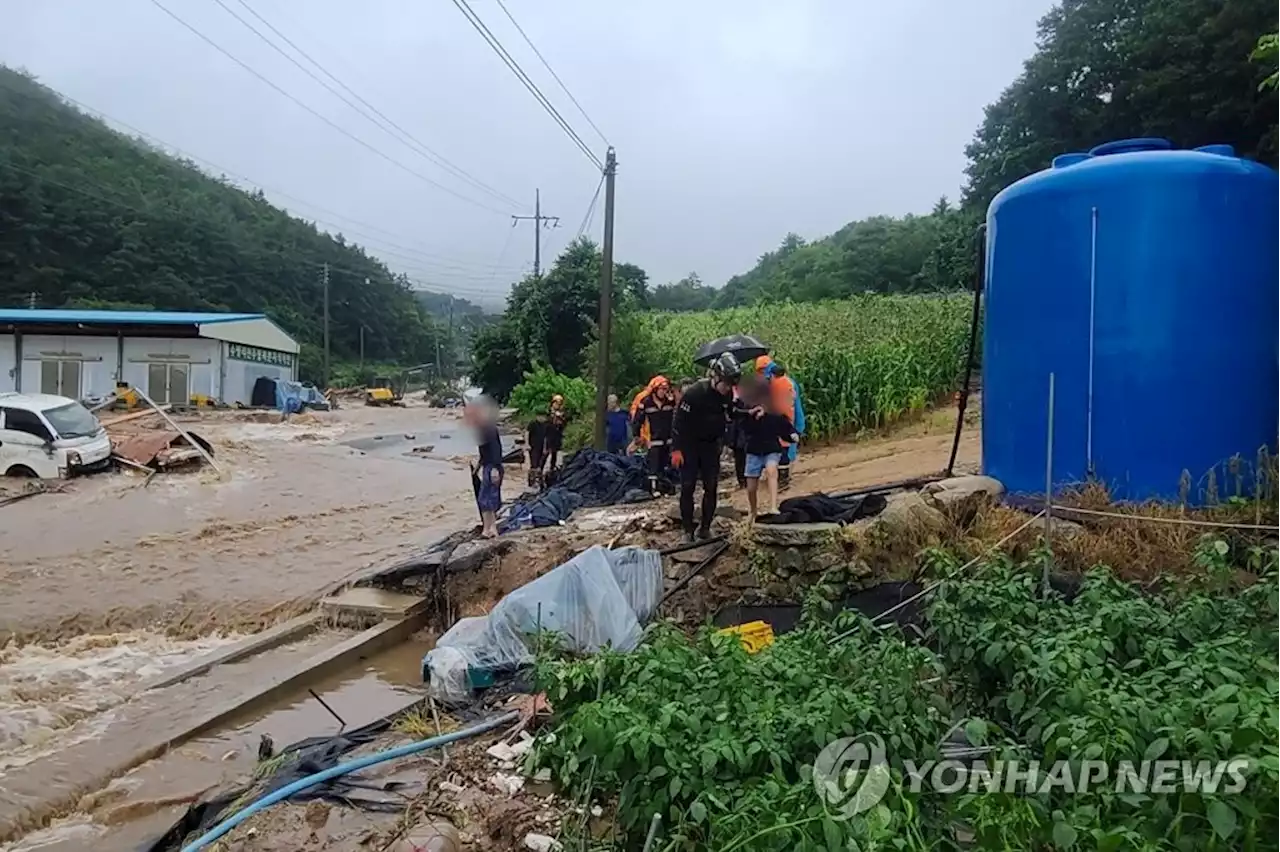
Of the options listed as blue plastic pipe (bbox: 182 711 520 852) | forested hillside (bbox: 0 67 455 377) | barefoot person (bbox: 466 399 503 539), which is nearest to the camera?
blue plastic pipe (bbox: 182 711 520 852)

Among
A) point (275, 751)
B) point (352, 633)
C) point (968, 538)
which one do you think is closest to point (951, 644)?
point (968, 538)

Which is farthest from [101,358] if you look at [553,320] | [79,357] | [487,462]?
[487,462]

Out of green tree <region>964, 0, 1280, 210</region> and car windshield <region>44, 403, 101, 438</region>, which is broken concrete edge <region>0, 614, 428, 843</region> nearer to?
car windshield <region>44, 403, 101, 438</region>

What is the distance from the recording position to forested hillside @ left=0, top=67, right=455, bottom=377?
196ft

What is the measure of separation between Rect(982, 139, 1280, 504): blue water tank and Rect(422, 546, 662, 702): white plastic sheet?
3.41m

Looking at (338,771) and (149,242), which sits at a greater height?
(149,242)

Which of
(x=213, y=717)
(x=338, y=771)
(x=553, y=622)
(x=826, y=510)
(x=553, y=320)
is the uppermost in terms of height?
(x=553, y=320)

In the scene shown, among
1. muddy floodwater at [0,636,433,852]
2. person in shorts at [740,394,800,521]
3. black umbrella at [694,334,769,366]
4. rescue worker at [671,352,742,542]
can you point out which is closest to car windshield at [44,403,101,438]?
muddy floodwater at [0,636,433,852]

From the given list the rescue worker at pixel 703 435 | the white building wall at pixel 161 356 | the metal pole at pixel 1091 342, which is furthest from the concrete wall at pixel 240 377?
the metal pole at pixel 1091 342

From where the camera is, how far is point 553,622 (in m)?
7.00

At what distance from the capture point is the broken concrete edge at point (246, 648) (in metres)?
7.73

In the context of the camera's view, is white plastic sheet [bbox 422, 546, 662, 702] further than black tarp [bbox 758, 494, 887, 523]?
No

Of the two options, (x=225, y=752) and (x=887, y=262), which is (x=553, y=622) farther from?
(x=887, y=262)

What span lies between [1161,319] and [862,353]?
9446 millimetres
